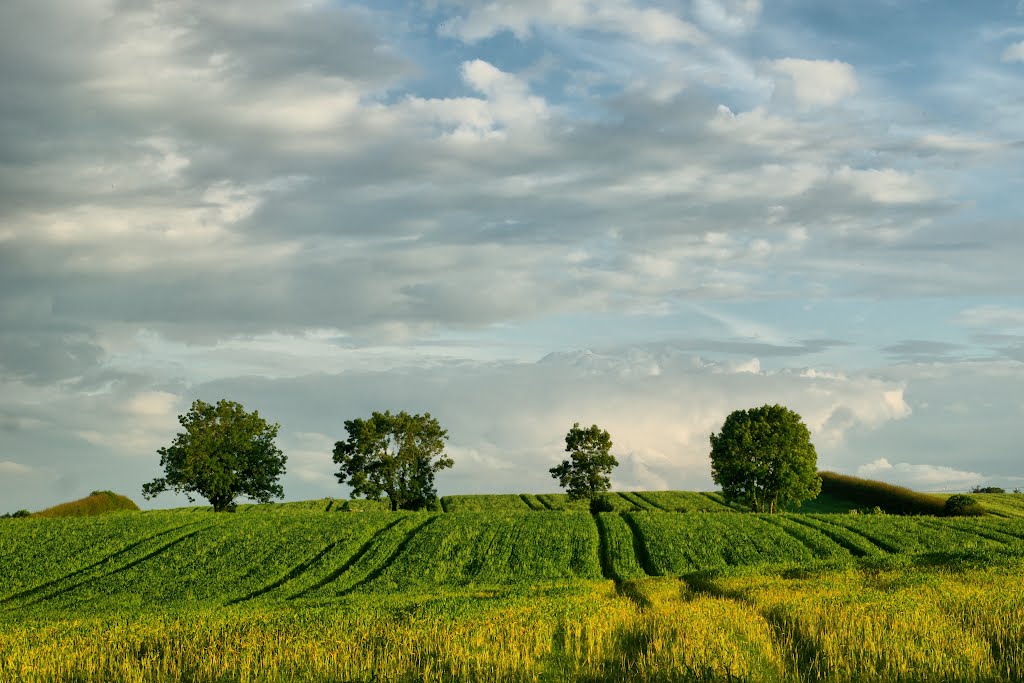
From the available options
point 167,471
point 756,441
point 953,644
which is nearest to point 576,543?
point 953,644

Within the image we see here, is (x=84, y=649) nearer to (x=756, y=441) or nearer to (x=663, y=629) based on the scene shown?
(x=663, y=629)

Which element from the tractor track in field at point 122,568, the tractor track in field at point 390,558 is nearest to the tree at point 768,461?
the tractor track in field at point 390,558

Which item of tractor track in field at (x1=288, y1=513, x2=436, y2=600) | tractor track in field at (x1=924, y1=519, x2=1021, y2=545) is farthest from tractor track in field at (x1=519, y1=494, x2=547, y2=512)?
tractor track in field at (x1=924, y1=519, x2=1021, y2=545)

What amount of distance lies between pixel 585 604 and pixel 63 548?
147ft

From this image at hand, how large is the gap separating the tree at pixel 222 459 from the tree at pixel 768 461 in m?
51.5

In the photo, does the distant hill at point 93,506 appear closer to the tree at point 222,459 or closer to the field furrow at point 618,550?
the tree at point 222,459

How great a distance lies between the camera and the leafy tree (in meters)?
96.8

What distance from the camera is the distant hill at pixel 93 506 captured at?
88188mm

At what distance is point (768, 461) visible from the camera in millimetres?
92250

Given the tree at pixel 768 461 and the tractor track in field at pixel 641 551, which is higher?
the tree at pixel 768 461

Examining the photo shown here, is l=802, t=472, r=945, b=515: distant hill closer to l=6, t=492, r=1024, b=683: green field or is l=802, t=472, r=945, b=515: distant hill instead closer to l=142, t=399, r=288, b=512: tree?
l=6, t=492, r=1024, b=683: green field

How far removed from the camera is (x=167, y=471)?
89062 mm

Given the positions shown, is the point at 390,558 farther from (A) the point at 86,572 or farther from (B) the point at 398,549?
(A) the point at 86,572

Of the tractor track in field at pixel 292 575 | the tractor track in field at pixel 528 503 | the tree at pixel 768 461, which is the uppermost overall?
the tree at pixel 768 461
